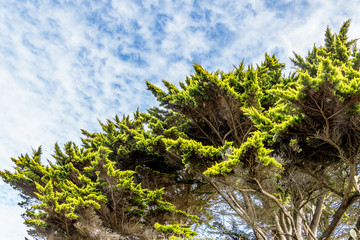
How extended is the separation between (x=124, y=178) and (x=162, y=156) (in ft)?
6.30

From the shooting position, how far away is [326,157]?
22.5 feet

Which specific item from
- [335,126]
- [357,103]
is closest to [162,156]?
[335,126]

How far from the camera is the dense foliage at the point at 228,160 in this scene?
5.70 meters

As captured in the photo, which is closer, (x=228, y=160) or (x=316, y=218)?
(x=228, y=160)

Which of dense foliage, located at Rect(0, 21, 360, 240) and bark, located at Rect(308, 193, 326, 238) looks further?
bark, located at Rect(308, 193, 326, 238)

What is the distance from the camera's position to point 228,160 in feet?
20.5

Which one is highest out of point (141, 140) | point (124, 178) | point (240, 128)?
point (240, 128)

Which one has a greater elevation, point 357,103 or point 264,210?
point 357,103

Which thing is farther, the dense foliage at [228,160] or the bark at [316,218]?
the bark at [316,218]

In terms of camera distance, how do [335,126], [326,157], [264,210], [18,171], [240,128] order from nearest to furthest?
[335,126], [326,157], [240,128], [264,210], [18,171]

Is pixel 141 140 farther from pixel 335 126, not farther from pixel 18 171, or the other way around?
pixel 18 171

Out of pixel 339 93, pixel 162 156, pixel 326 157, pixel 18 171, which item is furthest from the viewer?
pixel 18 171

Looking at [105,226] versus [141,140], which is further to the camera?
[105,226]

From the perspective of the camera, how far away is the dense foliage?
18.7 ft
